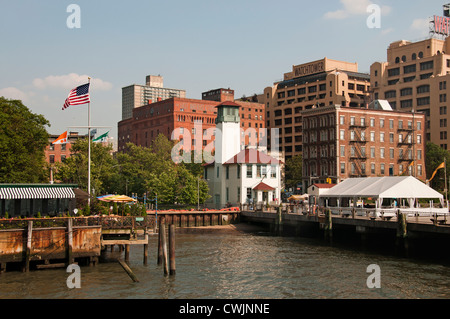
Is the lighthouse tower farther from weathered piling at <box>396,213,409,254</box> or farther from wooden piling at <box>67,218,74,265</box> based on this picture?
wooden piling at <box>67,218,74,265</box>

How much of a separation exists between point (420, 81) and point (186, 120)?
63100mm

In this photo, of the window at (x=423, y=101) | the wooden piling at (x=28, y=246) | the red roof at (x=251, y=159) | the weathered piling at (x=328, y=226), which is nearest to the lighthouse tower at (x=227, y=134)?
the red roof at (x=251, y=159)

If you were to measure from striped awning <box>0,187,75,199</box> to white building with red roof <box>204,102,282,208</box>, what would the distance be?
41152 mm

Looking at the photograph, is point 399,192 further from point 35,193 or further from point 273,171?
point 273,171

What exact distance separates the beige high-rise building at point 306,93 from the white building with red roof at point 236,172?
54490mm

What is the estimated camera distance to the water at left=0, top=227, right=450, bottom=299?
28.5 meters

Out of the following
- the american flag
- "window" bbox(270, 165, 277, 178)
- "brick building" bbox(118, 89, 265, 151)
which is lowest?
"window" bbox(270, 165, 277, 178)

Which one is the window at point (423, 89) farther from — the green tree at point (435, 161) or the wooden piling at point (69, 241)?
the wooden piling at point (69, 241)

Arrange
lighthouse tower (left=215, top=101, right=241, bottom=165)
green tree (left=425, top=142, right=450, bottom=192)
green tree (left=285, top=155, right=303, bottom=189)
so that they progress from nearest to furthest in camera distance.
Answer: lighthouse tower (left=215, top=101, right=241, bottom=165) < green tree (left=425, top=142, right=450, bottom=192) < green tree (left=285, top=155, right=303, bottom=189)

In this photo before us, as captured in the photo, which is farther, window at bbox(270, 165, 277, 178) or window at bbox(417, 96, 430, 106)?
window at bbox(417, 96, 430, 106)

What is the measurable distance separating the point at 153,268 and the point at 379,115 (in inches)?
3242

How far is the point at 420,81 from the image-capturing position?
12688cm

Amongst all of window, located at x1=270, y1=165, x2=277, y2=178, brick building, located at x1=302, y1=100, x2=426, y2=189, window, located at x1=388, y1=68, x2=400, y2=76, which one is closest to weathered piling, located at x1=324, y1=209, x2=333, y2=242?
window, located at x1=270, y1=165, x2=277, y2=178
